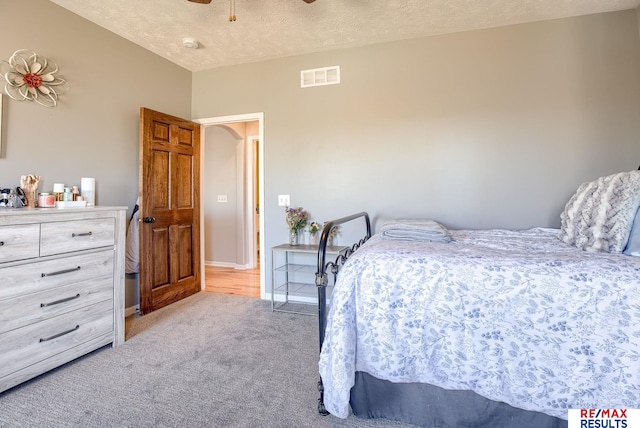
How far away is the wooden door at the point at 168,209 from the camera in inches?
117

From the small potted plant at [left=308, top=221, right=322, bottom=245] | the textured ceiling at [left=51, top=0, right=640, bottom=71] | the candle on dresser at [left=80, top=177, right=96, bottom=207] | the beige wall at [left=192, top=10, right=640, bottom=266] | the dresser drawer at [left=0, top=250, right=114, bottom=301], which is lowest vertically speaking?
the dresser drawer at [left=0, top=250, right=114, bottom=301]

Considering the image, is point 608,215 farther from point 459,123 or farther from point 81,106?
point 81,106

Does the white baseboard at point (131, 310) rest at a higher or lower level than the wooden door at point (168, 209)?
lower

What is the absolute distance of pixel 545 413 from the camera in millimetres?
1304

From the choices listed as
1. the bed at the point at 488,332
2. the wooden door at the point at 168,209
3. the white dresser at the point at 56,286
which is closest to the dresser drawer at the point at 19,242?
the white dresser at the point at 56,286

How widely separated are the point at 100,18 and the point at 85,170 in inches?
51.2

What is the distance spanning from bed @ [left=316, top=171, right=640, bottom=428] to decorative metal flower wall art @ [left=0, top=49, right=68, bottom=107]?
2529mm

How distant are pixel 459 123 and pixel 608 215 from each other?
1549mm

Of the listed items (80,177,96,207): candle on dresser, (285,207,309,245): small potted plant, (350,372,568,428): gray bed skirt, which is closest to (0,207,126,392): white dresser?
(80,177,96,207): candle on dresser

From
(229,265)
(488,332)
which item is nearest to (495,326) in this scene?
(488,332)

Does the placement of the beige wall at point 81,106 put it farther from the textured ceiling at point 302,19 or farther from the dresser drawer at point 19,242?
the dresser drawer at point 19,242

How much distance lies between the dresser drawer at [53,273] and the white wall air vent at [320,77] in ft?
7.91

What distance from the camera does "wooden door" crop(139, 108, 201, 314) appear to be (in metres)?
2.96

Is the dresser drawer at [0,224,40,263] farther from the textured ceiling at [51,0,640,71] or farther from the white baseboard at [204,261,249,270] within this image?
the white baseboard at [204,261,249,270]
